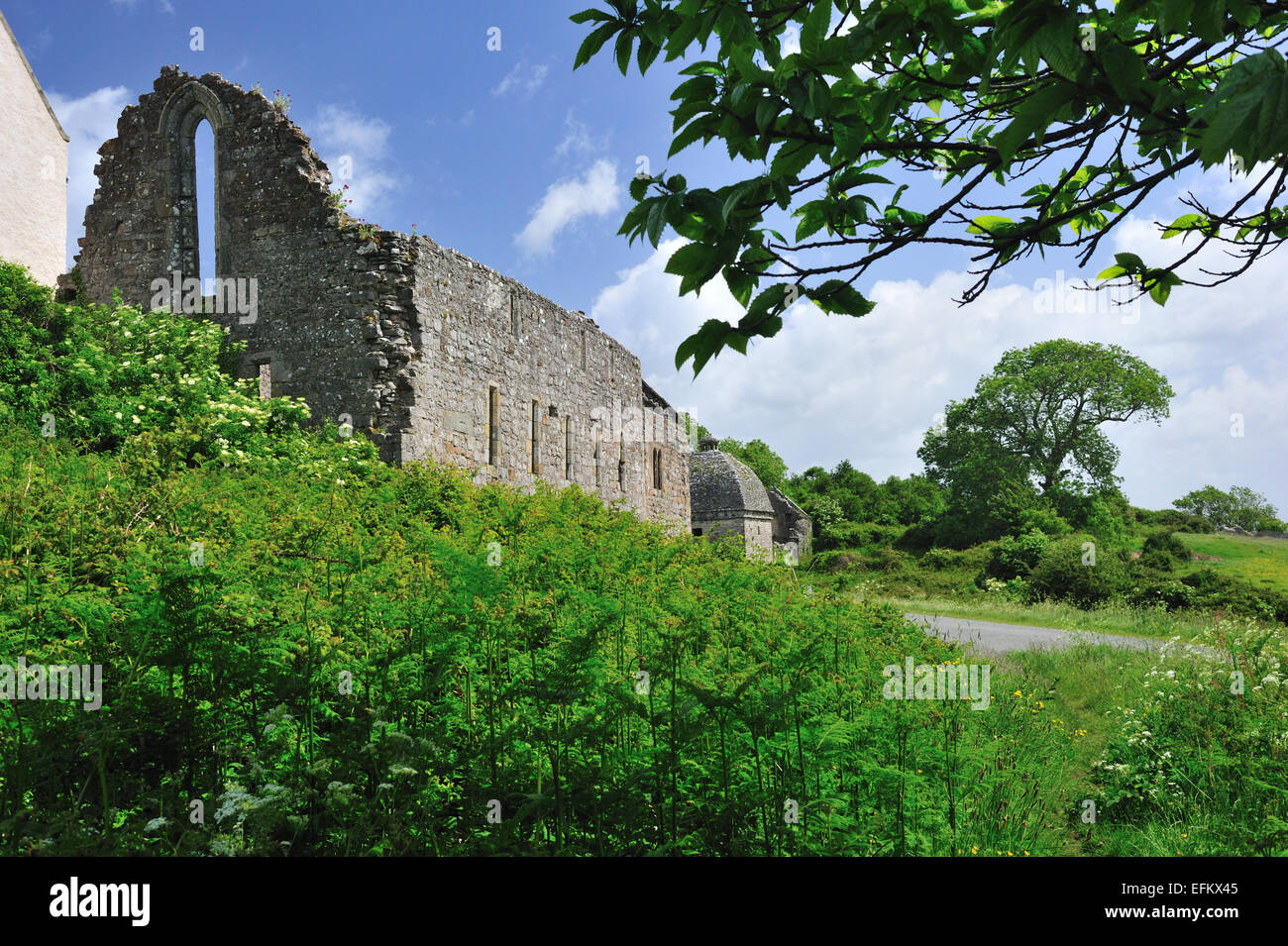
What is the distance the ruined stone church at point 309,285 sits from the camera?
1398cm

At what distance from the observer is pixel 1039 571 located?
2612 cm

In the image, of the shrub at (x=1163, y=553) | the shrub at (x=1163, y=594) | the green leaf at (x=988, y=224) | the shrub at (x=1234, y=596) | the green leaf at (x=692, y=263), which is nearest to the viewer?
the green leaf at (x=692, y=263)

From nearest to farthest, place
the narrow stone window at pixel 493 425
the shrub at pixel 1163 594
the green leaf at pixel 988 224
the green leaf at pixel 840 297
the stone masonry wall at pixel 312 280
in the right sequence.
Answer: the green leaf at pixel 840 297 → the green leaf at pixel 988 224 → the stone masonry wall at pixel 312 280 → the narrow stone window at pixel 493 425 → the shrub at pixel 1163 594

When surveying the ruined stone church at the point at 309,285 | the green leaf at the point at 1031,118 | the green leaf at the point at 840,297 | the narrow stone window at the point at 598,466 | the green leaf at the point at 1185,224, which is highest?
the ruined stone church at the point at 309,285

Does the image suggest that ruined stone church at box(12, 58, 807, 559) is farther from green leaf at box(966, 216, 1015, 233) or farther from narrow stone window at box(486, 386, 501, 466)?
green leaf at box(966, 216, 1015, 233)

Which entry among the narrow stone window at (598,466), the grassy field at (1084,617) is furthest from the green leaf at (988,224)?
the narrow stone window at (598,466)

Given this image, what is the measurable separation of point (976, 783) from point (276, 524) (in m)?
6.16

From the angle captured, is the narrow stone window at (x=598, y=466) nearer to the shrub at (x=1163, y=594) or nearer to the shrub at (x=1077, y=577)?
the shrub at (x=1077, y=577)

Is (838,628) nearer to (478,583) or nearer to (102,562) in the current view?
(478,583)

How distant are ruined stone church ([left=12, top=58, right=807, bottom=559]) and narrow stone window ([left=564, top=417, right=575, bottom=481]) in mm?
1656

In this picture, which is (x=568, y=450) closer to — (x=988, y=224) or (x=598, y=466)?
(x=598, y=466)

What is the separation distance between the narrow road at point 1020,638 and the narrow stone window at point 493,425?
28.1ft

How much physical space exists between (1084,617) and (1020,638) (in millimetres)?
4851
